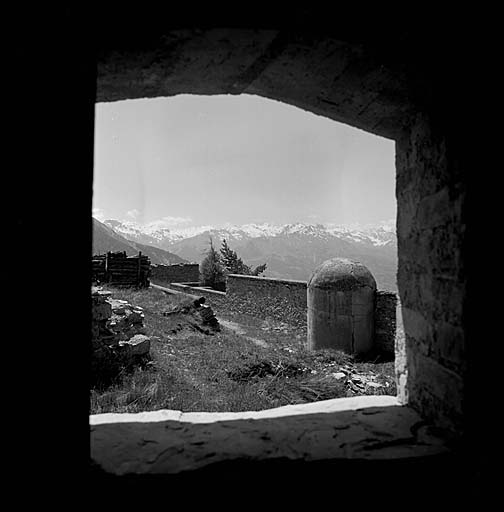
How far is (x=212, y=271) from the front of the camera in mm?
22219

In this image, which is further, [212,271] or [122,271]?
[212,271]

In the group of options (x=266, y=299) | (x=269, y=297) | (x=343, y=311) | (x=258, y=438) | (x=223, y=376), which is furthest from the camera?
(x=266, y=299)

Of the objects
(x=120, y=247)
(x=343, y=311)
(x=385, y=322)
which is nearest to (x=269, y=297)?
(x=343, y=311)

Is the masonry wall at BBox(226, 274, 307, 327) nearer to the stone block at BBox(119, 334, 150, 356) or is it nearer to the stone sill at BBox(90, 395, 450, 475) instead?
the stone block at BBox(119, 334, 150, 356)

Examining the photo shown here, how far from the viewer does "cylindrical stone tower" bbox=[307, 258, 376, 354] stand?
9.04m

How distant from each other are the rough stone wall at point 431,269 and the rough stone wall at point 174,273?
75.3 ft

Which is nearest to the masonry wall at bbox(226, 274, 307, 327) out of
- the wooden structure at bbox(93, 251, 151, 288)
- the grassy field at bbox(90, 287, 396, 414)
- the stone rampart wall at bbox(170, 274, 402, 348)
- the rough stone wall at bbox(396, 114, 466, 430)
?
the stone rampart wall at bbox(170, 274, 402, 348)

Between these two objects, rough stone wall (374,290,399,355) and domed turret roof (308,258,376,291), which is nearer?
rough stone wall (374,290,399,355)

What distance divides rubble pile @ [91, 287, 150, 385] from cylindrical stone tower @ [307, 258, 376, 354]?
165 inches

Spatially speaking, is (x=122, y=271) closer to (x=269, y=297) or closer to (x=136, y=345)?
(x=269, y=297)

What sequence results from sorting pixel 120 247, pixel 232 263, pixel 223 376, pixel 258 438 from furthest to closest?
pixel 120 247
pixel 232 263
pixel 223 376
pixel 258 438

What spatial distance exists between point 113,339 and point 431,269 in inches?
218

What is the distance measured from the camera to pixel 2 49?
3.83ft

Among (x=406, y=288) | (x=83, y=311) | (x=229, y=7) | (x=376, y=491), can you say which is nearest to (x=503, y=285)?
(x=406, y=288)
